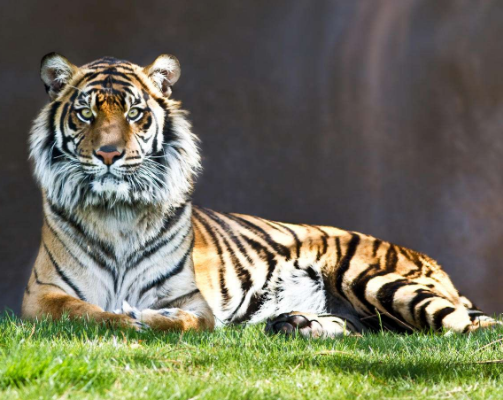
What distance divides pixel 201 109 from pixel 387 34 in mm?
1821

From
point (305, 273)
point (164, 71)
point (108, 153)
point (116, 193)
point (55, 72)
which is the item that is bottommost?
point (305, 273)

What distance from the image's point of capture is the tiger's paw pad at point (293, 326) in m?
4.19

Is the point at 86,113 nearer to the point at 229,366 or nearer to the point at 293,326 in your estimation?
the point at 293,326

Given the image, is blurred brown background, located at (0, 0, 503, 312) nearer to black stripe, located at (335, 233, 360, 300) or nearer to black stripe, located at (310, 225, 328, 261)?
black stripe, located at (310, 225, 328, 261)

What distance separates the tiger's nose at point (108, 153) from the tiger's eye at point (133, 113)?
1.00ft

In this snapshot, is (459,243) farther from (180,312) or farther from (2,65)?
(2,65)

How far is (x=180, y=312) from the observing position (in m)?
4.22

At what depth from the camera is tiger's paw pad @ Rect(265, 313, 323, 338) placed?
4.19 metres

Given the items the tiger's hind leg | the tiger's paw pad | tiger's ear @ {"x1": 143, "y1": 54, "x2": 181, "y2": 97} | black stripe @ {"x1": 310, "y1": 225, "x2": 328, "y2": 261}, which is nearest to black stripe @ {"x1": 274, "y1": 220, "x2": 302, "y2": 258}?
black stripe @ {"x1": 310, "y1": 225, "x2": 328, "y2": 261}

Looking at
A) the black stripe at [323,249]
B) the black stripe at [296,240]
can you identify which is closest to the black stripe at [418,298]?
the black stripe at [323,249]

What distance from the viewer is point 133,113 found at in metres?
4.54

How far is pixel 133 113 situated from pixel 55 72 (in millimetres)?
549

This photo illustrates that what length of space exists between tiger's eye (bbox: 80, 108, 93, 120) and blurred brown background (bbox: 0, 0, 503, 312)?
276 centimetres

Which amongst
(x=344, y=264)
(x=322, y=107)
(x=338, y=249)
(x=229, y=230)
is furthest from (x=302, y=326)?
(x=322, y=107)
